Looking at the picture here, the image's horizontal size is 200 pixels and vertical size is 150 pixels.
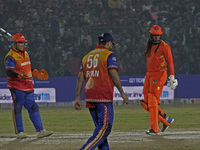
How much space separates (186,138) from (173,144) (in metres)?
1.00

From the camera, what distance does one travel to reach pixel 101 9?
27484mm

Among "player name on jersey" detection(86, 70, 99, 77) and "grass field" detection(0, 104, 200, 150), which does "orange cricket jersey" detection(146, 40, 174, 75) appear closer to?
"grass field" detection(0, 104, 200, 150)

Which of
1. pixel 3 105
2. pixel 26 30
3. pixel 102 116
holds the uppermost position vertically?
pixel 26 30

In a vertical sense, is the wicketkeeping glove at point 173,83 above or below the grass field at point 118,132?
above

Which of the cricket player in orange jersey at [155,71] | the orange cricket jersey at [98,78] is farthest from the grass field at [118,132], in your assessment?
the orange cricket jersey at [98,78]

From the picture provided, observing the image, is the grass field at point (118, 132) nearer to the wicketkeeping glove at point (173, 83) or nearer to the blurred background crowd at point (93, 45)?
the wicketkeeping glove at point (173, 83)

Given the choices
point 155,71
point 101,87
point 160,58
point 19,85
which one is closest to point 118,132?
point 155,71

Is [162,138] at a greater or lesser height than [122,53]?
lesser

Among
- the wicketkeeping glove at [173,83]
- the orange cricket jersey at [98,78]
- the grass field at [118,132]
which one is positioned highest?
the orange cricket jersey at [98,78]

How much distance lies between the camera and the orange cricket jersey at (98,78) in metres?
7.86

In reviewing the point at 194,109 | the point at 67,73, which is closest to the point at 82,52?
the point at 67,73

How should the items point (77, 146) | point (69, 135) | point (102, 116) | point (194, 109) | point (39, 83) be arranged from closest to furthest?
point (102, 116)
point (77, 146)
point (69, 135)
point (194, 109)
point (39, 83)

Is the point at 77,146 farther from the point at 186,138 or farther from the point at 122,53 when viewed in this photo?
the point at 122,53

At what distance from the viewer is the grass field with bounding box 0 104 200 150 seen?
9.77 m
